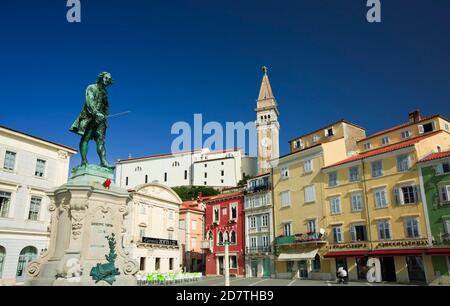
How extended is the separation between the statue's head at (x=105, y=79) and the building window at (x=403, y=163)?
28.3 meters

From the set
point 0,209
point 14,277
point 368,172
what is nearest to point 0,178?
point 0,209

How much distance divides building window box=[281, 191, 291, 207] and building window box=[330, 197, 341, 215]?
6.41 m

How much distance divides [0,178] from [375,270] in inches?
1343

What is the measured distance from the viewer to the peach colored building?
55.9m

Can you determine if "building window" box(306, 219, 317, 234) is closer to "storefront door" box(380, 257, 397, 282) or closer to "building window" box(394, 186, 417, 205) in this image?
"storefront door" box(380, 257, 397, 282)

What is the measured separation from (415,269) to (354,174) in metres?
10.7

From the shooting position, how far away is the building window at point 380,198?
112 feet

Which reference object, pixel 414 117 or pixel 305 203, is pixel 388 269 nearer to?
pixel 305 203

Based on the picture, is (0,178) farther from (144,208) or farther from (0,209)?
(144,208)

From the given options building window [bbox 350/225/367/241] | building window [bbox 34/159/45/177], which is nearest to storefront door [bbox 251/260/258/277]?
building window [bbox 350/225/367/241]

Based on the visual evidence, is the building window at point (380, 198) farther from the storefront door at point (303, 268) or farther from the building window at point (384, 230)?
the storefront door at point (303, 268)

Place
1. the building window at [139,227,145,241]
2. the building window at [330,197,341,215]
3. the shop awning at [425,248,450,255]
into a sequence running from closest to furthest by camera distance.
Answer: the shop awning at [425,248,450,255] < the building window at [330,197,341,215] < the building window at [139,227,145,241]

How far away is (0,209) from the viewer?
101ft
